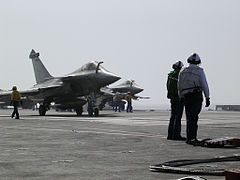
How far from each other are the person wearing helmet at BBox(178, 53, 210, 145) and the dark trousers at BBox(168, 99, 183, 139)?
669 mm

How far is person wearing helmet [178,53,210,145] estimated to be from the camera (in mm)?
9805

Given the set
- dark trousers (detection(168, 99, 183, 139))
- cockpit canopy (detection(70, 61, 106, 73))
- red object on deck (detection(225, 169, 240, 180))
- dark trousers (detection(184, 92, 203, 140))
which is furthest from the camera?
cockpit canopy (detection(70, 61, 106, 73))

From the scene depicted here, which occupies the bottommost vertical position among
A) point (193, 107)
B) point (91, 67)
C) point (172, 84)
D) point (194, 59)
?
point (193, 107)

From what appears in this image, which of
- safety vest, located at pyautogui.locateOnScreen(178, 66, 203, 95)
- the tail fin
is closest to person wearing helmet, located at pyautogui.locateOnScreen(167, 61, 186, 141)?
safety vest, located at pyautogui.locateOnScreen(178, 66, 203, 95)

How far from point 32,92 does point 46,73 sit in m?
4.14

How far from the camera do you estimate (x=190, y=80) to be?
997cm

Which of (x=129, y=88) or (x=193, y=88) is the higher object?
(x=129, y=88)

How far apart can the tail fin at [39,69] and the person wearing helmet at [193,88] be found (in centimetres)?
2635

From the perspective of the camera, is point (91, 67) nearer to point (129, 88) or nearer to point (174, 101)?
point (174, 101)

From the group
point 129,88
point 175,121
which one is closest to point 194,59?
point 175,121

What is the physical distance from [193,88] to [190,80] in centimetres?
18

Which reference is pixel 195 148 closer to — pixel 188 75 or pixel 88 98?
pixel 188 75

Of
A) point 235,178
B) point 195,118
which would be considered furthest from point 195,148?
point 235,178

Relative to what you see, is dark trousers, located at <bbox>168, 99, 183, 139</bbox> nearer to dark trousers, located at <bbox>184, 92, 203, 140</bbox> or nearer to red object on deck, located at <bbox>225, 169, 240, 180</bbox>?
dark trousers, located at <bbox>184, 92, 203, 140</bbox>
